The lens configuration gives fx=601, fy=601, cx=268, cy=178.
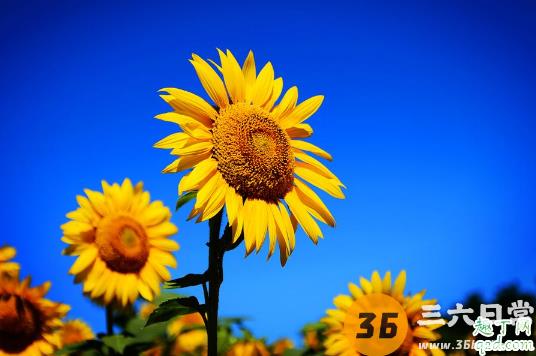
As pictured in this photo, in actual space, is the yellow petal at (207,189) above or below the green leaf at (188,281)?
above

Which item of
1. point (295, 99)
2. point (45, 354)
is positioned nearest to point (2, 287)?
point (45, 354)

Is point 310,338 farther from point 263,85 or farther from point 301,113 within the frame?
point 263,85

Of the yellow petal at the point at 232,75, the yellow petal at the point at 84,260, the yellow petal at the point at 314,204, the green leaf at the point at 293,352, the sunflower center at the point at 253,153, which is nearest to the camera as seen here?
the sunflower center at the point at 253,153

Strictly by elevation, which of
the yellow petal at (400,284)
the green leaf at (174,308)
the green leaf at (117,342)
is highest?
the yellow petal at (400,284)

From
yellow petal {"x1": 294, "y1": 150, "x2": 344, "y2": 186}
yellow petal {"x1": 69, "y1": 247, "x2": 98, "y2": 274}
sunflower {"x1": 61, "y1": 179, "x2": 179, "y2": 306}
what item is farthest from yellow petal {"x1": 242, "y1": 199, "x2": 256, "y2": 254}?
yellow petal {"x1": 69, "y1": 247, "x2": 98, "y2": 274}

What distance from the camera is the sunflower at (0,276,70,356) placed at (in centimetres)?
491

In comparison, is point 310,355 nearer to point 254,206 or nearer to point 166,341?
point 166,341

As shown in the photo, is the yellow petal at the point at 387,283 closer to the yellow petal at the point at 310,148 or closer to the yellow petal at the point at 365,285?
the yellow petal at the point at 365,285

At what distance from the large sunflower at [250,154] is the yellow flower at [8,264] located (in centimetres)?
264

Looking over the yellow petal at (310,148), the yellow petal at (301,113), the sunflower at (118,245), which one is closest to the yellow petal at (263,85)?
the yellow petal at (301,113)

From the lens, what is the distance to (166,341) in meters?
6.14

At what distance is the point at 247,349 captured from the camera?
4926 mm

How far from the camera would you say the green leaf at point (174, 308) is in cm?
313

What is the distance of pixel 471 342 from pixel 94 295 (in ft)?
11.3
